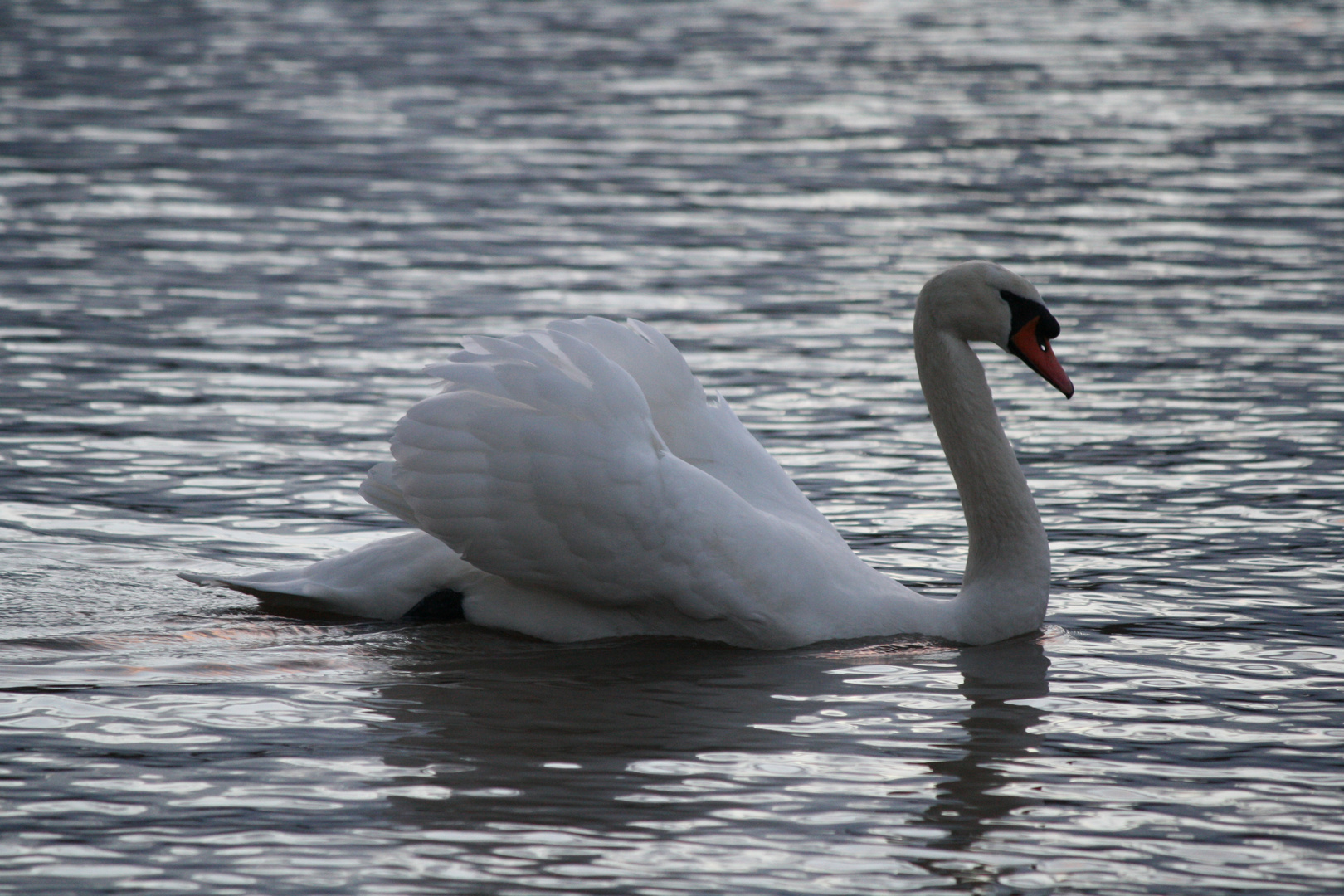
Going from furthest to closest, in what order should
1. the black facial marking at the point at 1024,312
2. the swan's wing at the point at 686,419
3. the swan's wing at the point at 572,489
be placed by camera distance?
the swan's wing at the point at 686,419, the black facial marking at the point at 1024,312, the swan's wing at the point at 572,489

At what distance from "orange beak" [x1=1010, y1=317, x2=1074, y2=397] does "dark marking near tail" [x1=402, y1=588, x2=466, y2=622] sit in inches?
96.7

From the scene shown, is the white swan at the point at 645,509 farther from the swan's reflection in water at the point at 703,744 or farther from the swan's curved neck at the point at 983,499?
the swan's reflection in water at the point at 703,744

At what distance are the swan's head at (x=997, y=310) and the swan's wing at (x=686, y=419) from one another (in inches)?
37.2

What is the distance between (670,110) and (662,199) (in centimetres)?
544

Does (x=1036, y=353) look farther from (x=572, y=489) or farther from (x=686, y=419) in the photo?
(x=572, y=489)

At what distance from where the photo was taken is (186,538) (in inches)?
361

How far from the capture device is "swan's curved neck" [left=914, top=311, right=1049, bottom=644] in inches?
312

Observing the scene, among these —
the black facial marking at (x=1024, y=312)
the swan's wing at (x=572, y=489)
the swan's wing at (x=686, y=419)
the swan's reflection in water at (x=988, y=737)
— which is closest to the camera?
the swan's reflection in water at (x=988, y=737)

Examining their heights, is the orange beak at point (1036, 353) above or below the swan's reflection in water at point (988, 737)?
above

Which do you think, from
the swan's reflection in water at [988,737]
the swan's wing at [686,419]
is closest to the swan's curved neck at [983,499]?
the swan's reflection in water at [988,737]

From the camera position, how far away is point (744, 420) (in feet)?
37.8

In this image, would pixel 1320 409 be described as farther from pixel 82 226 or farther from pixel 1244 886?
pixel 82 226

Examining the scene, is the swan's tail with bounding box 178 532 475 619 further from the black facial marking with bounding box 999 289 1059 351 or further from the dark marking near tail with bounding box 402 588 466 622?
the black facial marking with bounding box 999 289 1059 351

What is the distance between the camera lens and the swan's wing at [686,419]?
8.05 metres
